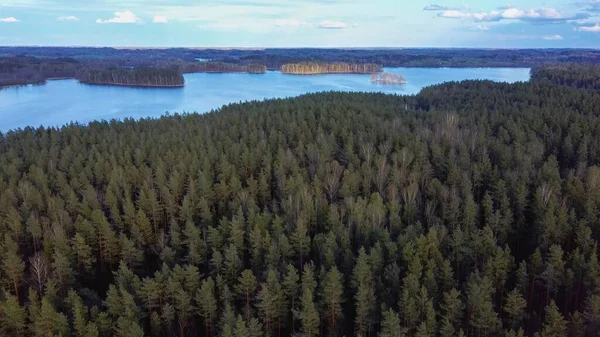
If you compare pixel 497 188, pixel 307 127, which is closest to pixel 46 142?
pixel 307 127

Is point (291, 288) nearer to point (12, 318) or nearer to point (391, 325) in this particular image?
point (391, 325)

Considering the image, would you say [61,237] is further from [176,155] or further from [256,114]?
[256,114]

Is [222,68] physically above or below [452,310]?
above

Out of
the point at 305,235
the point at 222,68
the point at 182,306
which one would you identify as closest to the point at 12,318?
the point at 182,306

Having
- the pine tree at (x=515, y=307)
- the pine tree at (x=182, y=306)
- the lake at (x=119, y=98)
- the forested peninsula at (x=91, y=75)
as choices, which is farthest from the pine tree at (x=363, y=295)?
the forested peninsula at (x=91, y=75)

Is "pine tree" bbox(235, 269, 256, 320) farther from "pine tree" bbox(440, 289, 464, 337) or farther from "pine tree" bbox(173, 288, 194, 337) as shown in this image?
"pine tree" bbox(440, 289, 464, 337)

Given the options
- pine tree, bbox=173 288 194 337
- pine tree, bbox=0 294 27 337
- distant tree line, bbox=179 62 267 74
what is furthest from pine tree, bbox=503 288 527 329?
distant tree line, bbox=179 62 267 74

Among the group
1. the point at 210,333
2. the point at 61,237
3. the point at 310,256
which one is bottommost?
the point at 210,333

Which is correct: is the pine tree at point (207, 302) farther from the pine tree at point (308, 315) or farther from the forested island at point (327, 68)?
the forested island at point (327, 68)
